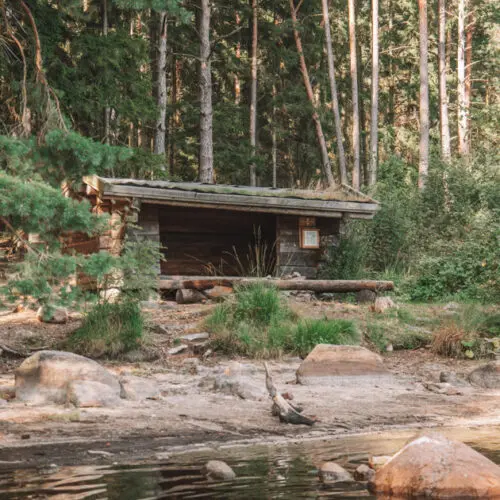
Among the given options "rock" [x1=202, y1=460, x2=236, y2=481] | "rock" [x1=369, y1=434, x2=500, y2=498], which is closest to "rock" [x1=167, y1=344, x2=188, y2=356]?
"rock" [x1=202, y1=460, x2=236, y2=481]

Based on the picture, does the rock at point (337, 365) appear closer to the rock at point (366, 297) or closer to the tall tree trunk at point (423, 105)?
the rock at point (366, 297)

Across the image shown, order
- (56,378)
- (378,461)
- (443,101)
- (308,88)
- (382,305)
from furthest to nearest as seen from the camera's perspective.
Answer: (308,88) → (443,101) → (382,305) → (56,378) → (378,461)

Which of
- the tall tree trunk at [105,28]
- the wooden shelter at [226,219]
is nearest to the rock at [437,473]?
the wooden shelter at [226,219]

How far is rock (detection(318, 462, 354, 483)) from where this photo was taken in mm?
5223

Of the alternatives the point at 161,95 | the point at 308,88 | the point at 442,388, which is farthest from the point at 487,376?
the point at 308,88

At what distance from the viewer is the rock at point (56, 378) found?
7.51m

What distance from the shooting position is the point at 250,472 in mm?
5363

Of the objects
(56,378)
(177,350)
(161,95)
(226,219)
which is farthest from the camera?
(161,95)

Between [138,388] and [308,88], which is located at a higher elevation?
[308,88]

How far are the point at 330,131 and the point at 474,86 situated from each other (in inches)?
443

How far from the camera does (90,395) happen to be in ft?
24.4

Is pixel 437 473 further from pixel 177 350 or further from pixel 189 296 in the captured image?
Answer: pixel 189 296

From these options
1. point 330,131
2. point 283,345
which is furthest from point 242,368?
point 330,131

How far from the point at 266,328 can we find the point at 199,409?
11.7ft
